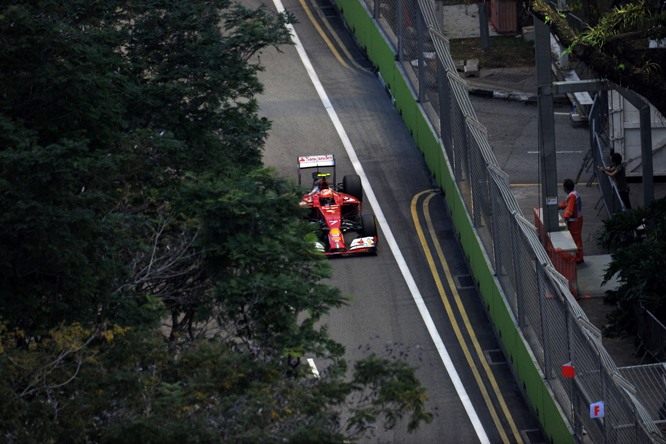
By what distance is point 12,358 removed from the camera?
52.9 ft

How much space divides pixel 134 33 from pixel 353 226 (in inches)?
330

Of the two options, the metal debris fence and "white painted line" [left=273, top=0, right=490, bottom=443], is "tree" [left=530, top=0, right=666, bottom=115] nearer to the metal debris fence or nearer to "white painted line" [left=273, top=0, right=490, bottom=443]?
the metal debris fence

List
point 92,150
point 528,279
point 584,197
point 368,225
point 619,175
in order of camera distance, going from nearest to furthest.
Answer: point 92,150 → point 528,279 → point 368,225 → point 619,175 → point 584,197

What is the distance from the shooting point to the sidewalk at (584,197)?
93.8ft

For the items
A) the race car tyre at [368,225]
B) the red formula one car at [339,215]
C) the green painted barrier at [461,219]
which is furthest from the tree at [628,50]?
the red formula one car at [339,215]

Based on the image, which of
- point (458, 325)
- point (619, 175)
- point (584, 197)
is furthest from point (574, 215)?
point (584, 197)

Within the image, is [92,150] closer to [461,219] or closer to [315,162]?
[315,162]

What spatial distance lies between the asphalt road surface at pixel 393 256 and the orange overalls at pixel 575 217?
2.60 metres

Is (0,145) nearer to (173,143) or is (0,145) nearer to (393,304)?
(173,143)

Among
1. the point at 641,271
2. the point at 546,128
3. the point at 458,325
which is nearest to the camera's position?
the point at 641,271

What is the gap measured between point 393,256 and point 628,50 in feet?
27.8

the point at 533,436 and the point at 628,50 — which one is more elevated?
the point at 628,50

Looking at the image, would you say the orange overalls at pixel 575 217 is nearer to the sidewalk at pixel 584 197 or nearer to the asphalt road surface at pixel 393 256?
the sidewalk at pixel 584 197

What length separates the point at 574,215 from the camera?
102ft
